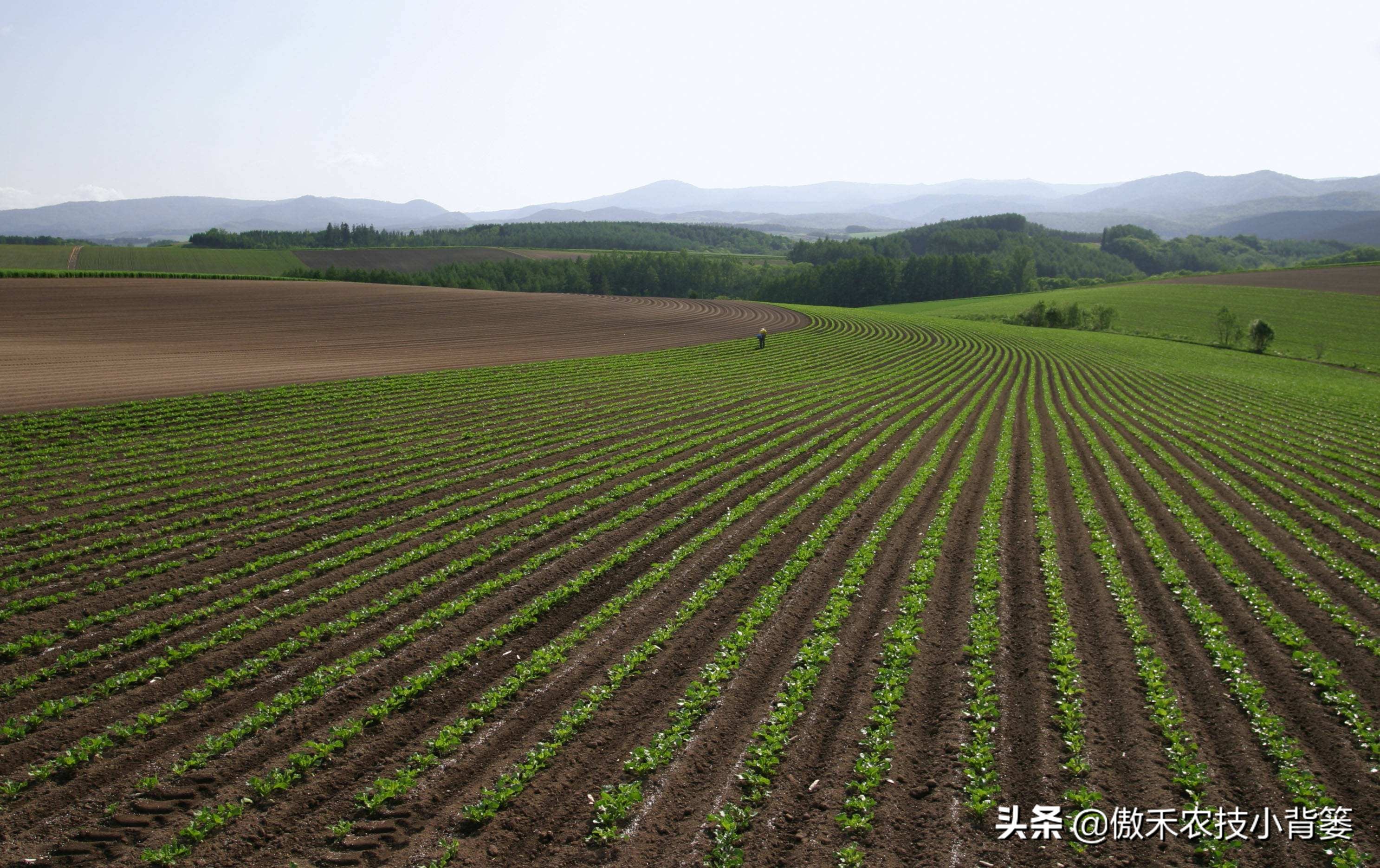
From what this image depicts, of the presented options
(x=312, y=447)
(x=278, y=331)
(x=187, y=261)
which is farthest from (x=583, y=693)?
(x=187, y=261)

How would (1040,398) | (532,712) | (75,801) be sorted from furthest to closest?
1. (1040,398)
2. (532,712)
3. (75,801)

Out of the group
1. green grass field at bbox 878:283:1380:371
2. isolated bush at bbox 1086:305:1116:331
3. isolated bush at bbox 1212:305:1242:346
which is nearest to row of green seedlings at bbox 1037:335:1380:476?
green grass field at bbox 878:283:1380:371

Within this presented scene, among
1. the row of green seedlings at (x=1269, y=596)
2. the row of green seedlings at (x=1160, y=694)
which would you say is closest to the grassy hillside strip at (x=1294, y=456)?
the row of green seedlings at (x=1269, y=596)

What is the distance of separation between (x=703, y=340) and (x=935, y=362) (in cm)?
1695

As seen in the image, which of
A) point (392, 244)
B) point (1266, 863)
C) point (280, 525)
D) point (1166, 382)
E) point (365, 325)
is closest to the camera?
point (1266, 863)

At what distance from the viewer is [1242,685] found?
29.0ft

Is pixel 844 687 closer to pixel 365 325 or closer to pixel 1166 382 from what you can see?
pixel 1166 382

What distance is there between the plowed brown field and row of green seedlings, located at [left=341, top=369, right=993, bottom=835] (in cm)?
5

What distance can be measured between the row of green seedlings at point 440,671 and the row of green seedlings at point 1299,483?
13358mm

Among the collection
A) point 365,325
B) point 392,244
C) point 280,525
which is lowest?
point 280,525

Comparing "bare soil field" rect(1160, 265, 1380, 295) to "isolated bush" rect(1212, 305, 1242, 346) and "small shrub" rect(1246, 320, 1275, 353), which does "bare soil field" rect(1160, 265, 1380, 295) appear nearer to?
"isolated bush" rect(1212, 305, 1242, 346)

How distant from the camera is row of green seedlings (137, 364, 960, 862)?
7.12 m

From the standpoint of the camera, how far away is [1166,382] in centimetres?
3888

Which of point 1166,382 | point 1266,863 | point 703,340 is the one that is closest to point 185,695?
point 1266,863
